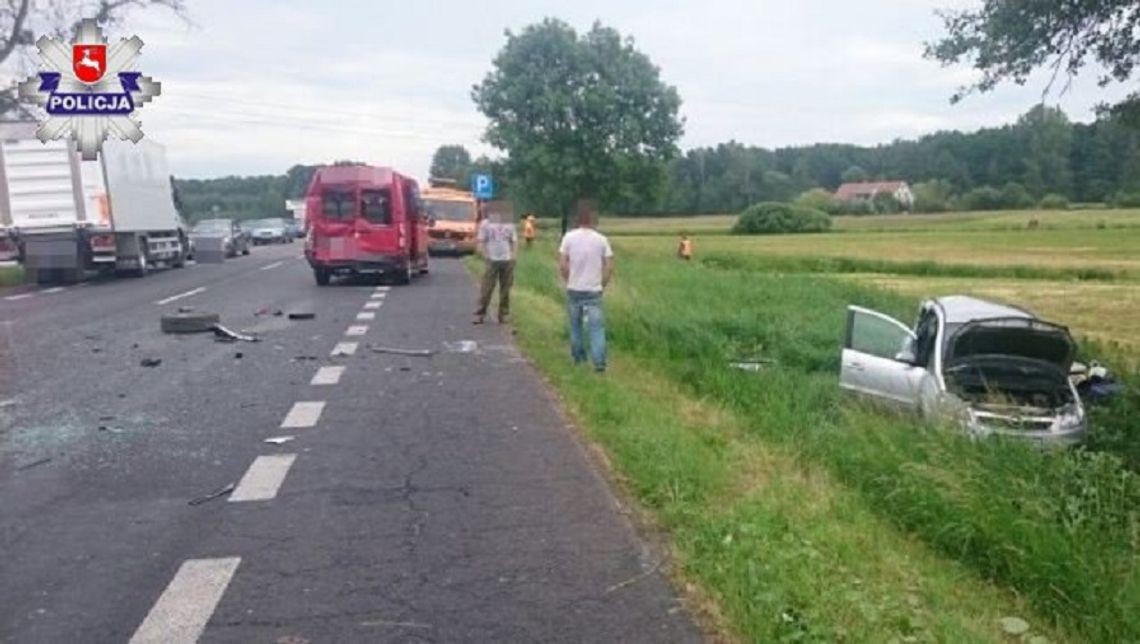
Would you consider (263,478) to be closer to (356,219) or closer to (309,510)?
(309,510)

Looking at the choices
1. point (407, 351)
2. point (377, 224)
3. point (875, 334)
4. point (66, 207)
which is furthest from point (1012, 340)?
point (66, 207)

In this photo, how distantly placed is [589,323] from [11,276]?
69.1 ft

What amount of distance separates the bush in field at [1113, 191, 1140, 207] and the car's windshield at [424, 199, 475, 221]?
68895 mm

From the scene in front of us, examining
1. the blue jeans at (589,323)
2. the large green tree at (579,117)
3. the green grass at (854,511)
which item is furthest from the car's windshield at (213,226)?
the green grass at (854,511)

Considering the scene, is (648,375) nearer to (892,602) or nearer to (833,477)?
(833,477)

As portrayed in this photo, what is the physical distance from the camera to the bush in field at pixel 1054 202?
94562 millimetres

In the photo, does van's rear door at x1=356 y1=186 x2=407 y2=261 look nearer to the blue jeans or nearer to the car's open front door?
the blue jeans

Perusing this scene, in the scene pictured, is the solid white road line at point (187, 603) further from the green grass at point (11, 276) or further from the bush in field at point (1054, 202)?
the bush in field at point (1054, 202)

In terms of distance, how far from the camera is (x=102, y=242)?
80.5 feet

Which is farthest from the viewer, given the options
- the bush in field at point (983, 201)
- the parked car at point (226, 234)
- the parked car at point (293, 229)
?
the bush in field at point (983, 201)

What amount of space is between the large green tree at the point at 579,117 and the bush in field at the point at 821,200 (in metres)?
35.2

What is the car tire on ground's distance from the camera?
14.4 meters

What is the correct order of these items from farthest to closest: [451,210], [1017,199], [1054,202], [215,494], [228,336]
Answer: [1017,199] < [1054,202] < [451,210] < [228,336] < [215,494]

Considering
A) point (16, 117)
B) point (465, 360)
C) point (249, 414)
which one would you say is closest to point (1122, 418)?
point (465, 360)
